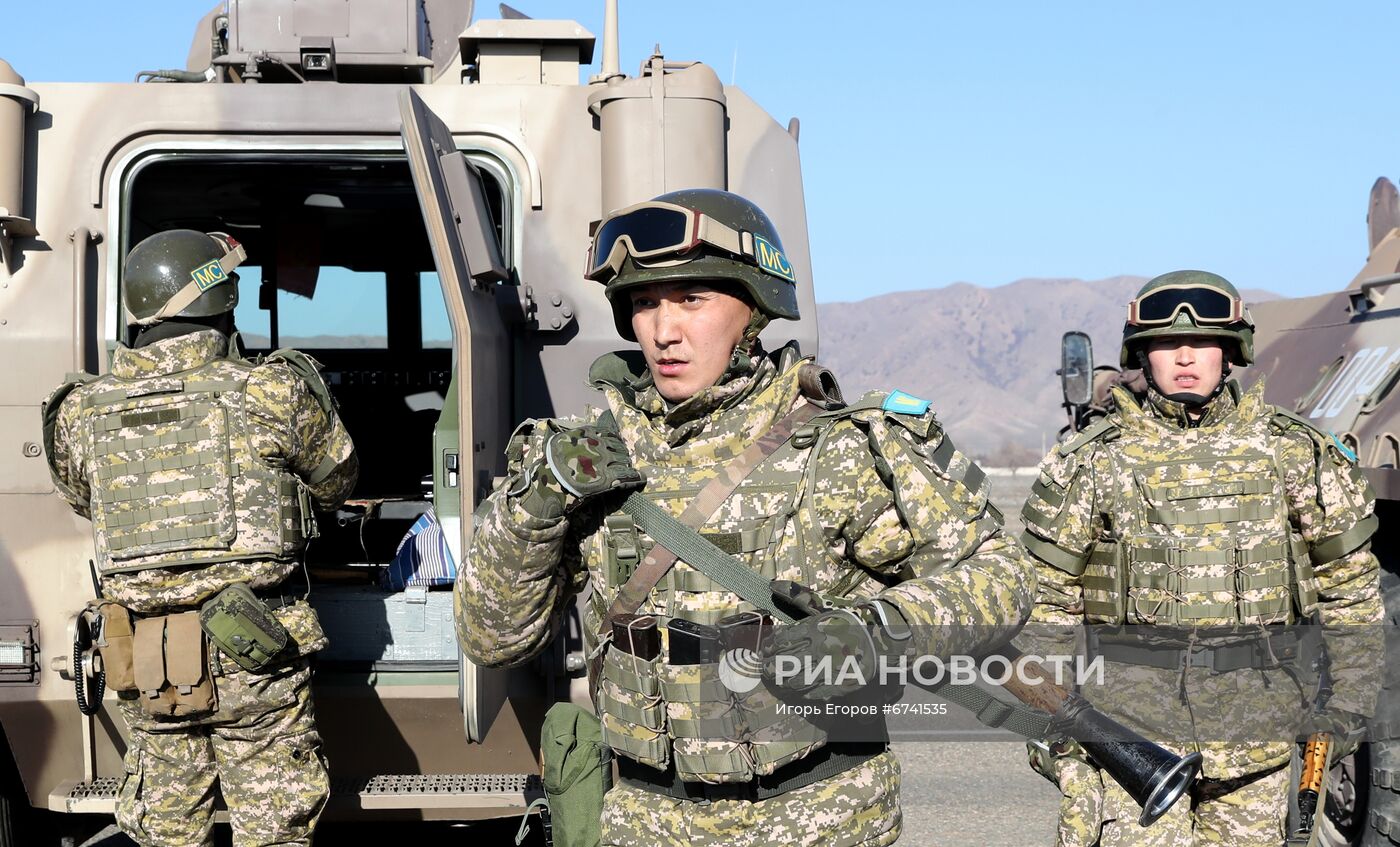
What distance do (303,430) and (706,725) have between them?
2.12 metres

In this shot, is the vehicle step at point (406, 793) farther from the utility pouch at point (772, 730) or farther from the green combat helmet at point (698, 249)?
the green combat helmet at point (698, 249)

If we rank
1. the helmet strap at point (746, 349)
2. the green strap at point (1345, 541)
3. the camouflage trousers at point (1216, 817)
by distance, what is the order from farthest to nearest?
the green strap at point (1345, 541)
the camouflage trousers at point (1216, 817)
the helmet strap at point (746, 349)

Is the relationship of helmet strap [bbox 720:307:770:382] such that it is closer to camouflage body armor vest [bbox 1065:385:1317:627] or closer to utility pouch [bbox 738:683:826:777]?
utility pouch [bbox 738:683:826:777]

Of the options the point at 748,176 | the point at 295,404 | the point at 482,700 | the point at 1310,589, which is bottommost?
the point at 482,700

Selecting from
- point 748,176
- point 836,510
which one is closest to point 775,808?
point 836,510

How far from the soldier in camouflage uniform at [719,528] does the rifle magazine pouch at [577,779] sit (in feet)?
0.32

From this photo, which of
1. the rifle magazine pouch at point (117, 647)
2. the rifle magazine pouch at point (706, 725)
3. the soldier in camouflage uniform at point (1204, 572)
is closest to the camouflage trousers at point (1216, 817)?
the soldier in camouflage uniform at point (1204, 572)

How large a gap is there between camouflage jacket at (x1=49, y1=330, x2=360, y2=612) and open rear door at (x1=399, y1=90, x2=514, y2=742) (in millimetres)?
381

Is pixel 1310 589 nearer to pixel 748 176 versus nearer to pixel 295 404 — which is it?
pixel 748 176

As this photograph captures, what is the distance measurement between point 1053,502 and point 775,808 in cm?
192

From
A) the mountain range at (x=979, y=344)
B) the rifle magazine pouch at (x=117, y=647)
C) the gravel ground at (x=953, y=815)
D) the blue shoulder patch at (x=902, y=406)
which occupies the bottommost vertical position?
the gravel ground at (x=953, y=815)

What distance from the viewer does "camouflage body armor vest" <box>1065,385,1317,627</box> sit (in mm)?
3984

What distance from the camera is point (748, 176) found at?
474cm

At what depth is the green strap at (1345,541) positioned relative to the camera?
3.96 metres
